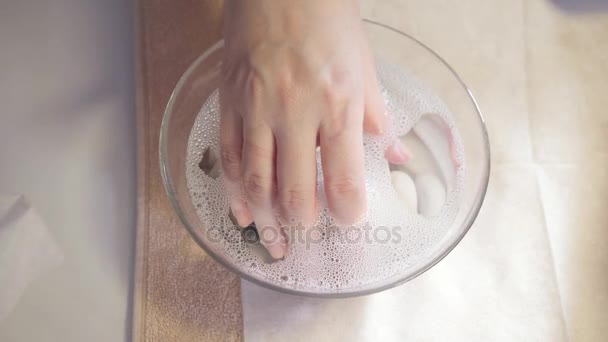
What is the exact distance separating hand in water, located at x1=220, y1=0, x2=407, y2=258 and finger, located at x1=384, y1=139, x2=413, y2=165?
14 centimetres

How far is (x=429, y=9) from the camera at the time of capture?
649mm

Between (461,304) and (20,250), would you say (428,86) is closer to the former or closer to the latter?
(461,304)

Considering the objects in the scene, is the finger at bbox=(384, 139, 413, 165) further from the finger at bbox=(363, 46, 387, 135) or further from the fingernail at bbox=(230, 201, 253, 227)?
the fingernail at bbox=(230, 201, 253, 227)

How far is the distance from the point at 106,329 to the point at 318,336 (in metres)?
0.22

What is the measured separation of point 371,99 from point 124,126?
301 mm

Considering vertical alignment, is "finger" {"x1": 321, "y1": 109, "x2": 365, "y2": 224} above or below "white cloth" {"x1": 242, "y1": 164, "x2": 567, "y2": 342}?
above

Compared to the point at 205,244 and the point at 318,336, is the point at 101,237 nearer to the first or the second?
the point at 205,244

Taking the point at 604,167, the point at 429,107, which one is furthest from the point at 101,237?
the point at 604,167

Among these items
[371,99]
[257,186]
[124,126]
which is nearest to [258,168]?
[257,186]

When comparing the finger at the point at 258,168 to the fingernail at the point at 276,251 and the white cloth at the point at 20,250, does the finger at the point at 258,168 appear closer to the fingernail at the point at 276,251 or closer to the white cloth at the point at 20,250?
the fingernail at the point at 276,251

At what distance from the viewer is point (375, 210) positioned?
512 mm

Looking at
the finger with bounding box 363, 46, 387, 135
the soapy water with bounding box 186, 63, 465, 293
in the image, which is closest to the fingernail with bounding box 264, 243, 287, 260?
the soapy water with bounding box 186, 63, 465, 293

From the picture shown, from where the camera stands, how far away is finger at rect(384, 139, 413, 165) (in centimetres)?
55

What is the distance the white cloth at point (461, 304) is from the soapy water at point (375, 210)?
40 mm
